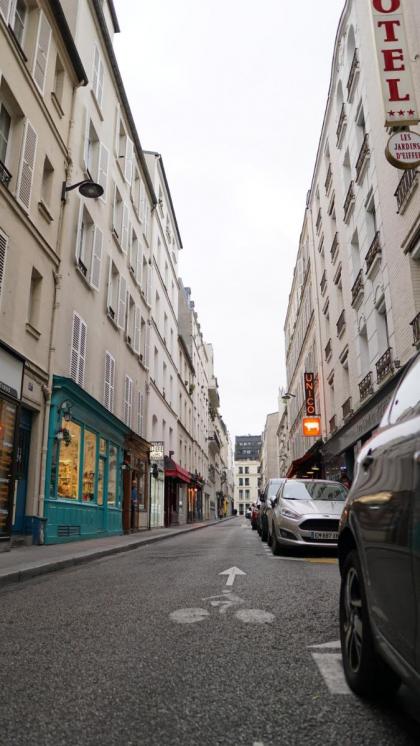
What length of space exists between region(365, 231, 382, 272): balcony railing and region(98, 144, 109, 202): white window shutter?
858 cm

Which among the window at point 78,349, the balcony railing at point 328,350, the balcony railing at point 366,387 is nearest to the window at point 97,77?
the window at point 78,349

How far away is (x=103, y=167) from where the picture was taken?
1836 centimetres

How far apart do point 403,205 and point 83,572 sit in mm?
10467

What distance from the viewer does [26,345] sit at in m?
11.9

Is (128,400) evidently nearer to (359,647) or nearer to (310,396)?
(310,396)

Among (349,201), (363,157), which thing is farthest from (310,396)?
(363,157)

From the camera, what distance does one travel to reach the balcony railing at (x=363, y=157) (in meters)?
16.7

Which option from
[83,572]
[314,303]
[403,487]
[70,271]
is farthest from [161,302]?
[403,487]

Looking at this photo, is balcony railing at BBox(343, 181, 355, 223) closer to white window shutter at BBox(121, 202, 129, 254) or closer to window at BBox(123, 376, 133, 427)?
white window shutter at BBox(121, 202, 129, 254)

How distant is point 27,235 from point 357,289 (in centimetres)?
1062

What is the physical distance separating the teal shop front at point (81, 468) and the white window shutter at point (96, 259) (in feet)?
12.3

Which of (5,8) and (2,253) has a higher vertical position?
(5,8)

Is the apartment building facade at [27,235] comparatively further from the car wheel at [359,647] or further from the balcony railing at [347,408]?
the balcony railing at [347,408]

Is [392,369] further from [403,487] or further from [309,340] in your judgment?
[309,340]
